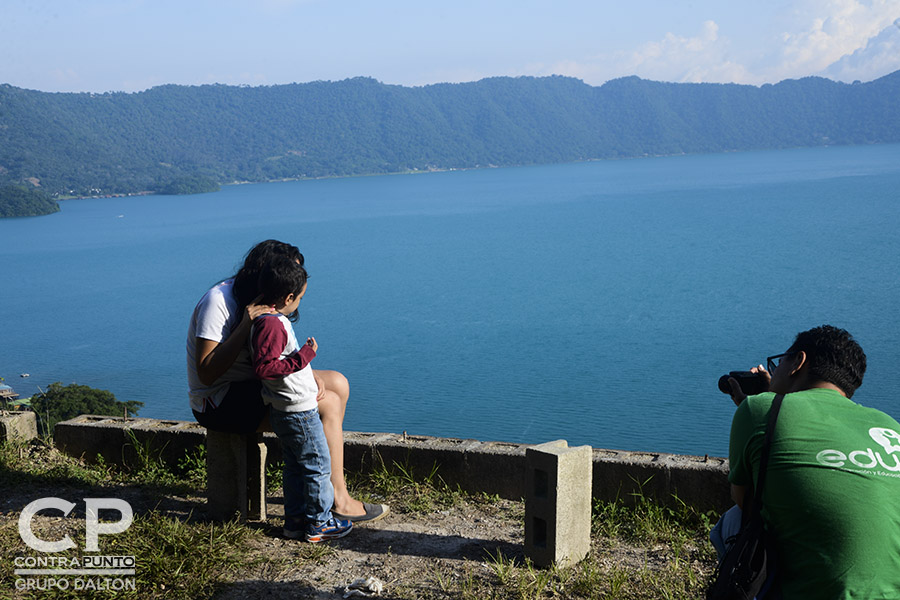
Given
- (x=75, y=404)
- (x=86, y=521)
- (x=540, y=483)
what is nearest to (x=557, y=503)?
(x=540, y=483)

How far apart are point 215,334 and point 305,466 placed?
0.65m

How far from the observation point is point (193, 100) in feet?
549

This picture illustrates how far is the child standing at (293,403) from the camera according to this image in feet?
10.4

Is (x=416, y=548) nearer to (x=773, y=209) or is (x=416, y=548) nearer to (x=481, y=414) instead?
(x=481, y=414)

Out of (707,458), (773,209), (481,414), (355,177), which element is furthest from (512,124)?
(707,458)

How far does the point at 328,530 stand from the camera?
11.1 ft

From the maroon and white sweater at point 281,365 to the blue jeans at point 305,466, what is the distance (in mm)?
55

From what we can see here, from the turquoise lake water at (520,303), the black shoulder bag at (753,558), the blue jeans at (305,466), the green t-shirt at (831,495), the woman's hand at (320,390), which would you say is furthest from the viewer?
the turquoise lake water at (520,303)

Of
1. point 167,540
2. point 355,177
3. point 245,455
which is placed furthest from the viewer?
point 355,177

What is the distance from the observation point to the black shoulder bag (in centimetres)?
197

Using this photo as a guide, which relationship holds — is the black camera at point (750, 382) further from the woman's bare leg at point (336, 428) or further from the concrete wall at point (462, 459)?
the woman's bare leg at point (336, 428)

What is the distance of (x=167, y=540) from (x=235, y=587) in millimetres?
421

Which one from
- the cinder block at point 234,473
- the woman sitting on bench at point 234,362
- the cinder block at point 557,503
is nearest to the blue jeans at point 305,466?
the woman sitting on bench at point 234,362

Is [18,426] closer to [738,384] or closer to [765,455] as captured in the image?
[738,384]
